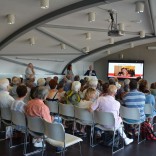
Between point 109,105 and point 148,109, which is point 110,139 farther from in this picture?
point 148,109

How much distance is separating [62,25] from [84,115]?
4.62 meters

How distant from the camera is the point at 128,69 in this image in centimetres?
1527

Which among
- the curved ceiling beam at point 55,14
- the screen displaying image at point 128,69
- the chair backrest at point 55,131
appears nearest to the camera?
the chair backrest at point 55,131

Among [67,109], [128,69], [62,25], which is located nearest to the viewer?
[67,109]

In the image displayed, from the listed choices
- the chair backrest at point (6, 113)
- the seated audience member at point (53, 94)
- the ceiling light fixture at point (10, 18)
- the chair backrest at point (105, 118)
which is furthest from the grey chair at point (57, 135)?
the ceiling light fixture at point (10, 18)

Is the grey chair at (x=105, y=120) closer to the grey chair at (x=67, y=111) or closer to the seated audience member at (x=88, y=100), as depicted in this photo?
the seated audience member at (x=88, y=100)

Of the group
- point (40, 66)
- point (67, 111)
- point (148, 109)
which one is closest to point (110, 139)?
point (67, 111)

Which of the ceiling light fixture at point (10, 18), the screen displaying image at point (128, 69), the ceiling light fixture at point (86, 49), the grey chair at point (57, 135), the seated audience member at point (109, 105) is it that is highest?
the ceiling light fixture at point (10, 18)

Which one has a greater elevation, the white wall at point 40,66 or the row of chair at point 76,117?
the white wall at point 40,66

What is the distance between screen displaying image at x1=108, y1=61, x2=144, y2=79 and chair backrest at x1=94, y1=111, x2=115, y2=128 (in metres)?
11.2

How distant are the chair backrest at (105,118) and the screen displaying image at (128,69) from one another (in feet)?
36.8

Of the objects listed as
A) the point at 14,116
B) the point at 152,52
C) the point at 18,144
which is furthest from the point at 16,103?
the point at 152,52

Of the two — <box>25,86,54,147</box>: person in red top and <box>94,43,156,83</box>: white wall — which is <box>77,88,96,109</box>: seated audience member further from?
<box>94,43,156,83</box>: white wall

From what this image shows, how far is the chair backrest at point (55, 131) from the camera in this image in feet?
10.7
